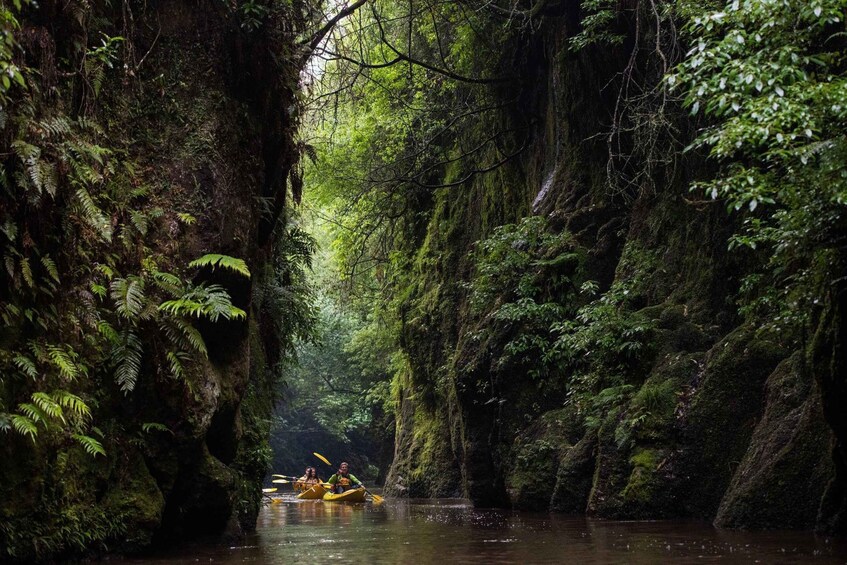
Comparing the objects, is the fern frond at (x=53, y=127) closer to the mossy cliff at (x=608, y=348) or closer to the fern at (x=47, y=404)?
the fern at (x=47, y=404)

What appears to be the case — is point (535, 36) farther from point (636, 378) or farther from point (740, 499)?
point (740, 499)

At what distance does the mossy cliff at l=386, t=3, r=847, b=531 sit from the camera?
30.6ft

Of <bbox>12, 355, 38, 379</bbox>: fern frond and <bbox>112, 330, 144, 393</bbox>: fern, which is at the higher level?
<bbox>112, 330, 144, 393</bbox>: fern

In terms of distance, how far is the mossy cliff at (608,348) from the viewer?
9336mm

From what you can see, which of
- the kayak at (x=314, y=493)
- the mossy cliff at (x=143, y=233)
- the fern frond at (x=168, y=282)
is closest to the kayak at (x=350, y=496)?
the kayak at (x=314, y=493)

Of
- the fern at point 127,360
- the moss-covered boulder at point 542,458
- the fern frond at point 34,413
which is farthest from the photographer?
the moss-covered boulder at point 542,458

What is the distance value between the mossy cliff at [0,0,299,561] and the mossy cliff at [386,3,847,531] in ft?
18.0

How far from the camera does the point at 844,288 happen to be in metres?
7.03

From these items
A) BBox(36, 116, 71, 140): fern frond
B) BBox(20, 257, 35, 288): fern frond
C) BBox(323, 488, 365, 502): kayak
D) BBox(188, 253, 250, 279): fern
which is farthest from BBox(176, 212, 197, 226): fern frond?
BBox(323, 488, 365, 502): kayak

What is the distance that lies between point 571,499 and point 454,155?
10967 millimetres

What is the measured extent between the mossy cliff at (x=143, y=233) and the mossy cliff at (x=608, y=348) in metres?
5.49

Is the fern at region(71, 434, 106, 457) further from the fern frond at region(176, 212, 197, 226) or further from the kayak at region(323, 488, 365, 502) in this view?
the kayak at region(323, 488, 365, 502)

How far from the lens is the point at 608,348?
43.3 ft

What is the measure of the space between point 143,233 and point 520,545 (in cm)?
497
